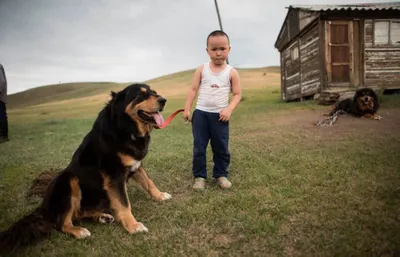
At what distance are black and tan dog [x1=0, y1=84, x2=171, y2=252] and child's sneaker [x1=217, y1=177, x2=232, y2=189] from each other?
136cm

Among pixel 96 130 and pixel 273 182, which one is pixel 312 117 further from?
pixel 96 130

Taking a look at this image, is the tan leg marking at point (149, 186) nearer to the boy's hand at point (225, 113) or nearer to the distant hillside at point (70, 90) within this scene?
the boy's hand at point (225, 113)

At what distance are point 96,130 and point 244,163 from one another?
292 centimetres

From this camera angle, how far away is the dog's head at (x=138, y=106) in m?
3.36

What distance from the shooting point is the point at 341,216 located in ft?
9.86

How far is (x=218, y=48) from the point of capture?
4094mm

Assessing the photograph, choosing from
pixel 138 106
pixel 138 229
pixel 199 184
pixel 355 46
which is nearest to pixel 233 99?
pixel 199 184

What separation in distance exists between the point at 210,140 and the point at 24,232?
256cm

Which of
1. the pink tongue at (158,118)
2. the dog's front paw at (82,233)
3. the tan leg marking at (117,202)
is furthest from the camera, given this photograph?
the pink tongue at (158,118)

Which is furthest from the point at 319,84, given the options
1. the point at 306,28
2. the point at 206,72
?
the point at 206,72

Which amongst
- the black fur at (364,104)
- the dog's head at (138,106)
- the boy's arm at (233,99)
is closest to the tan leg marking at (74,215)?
the dog's head at (138,106)

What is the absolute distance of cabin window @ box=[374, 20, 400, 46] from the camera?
1572cm

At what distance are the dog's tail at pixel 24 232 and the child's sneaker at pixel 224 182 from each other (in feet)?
7.35

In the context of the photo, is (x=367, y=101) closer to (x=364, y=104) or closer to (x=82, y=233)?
(x=364, y=104)
